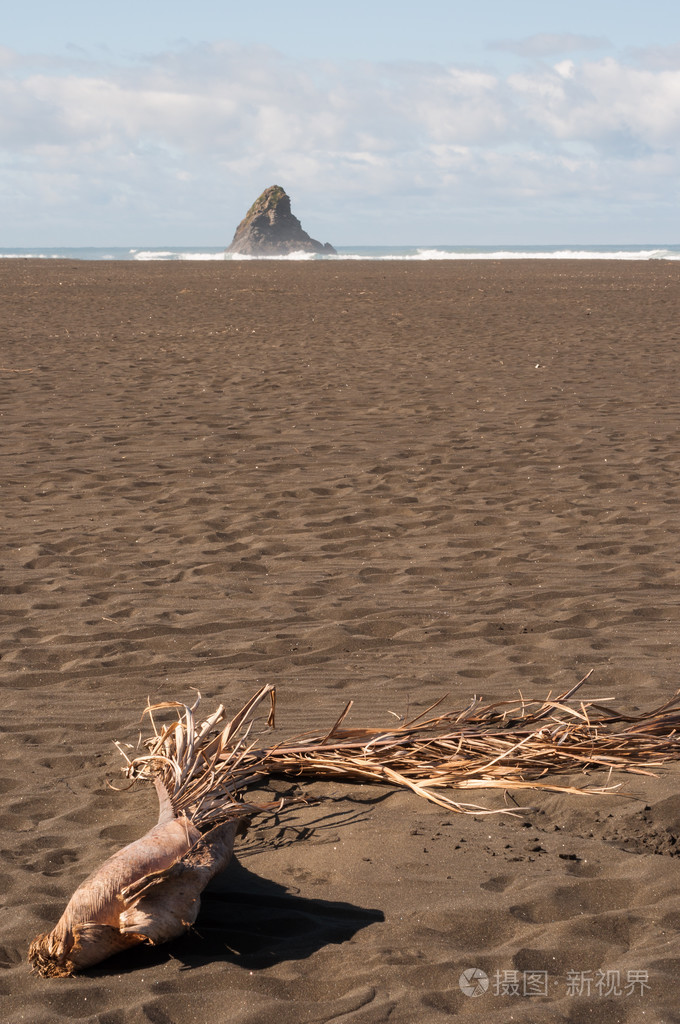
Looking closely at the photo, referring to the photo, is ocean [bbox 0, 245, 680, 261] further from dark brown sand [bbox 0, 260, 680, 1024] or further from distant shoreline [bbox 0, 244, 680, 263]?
dark brown sand [bbox 0, 260, 680, 1024]

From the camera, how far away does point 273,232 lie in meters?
114

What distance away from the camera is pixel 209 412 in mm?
10789

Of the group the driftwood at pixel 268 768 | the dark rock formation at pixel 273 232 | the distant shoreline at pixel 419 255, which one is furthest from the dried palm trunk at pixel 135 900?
the dark rock formation at pixel 273 232

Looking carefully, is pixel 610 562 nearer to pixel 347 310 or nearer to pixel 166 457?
pixel 166 457

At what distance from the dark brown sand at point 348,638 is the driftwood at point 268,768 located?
4.0 inches

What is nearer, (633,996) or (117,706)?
(633,996)

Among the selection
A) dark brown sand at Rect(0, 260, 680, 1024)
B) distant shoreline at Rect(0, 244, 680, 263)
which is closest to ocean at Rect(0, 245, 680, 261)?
distant shoreline at Rect(0, 244, 680, 263)

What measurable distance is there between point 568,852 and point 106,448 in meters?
6.95

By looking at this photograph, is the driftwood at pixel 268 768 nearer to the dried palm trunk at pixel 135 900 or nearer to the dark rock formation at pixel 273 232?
the dried palm trunk at pixel 135 900

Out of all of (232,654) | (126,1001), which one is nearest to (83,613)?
(232,654)

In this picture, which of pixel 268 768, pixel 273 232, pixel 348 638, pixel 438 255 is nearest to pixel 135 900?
pixel 268 768

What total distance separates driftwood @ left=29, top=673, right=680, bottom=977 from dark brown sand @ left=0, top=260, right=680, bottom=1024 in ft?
0.33

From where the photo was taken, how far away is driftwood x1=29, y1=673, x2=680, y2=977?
2363mm

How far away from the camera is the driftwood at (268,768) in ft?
7.75
